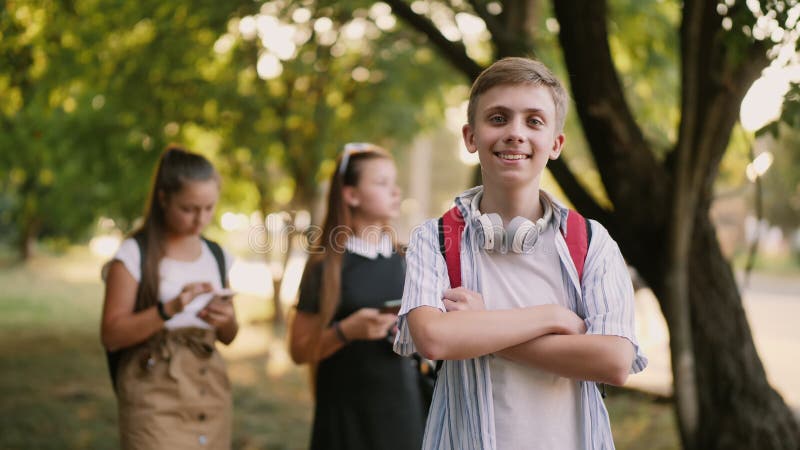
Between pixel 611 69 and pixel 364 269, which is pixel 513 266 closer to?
pixel 364 269

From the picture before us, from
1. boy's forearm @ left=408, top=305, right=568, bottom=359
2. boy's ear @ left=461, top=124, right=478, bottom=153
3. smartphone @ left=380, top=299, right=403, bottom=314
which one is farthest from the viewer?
smartphone @ left=380, top=299, right=403, bottom=314

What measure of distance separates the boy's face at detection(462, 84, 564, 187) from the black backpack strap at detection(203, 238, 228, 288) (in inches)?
70.1

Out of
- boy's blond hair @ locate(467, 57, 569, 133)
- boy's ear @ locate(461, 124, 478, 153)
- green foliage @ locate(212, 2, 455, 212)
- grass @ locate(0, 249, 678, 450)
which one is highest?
green foliage @ locate(212, 2, 455, 212)

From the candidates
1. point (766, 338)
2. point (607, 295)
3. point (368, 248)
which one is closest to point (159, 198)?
point (368, 248)

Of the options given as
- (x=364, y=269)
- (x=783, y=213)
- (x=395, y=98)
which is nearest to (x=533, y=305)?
(x=364, y=269)

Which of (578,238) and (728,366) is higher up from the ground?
(578,238)

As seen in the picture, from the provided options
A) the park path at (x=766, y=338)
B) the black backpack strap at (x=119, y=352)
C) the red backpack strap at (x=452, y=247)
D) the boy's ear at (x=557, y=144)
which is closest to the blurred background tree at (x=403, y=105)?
the park path at (x=766, y=338)

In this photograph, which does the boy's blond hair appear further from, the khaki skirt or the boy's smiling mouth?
the khaki skirt

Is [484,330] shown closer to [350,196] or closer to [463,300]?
[463,300]

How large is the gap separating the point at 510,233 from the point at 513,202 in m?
0.12

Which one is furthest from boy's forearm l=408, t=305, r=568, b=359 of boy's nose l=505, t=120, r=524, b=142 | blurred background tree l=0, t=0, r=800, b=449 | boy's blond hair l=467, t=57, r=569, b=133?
blurred background tree l=0, t=0, r=800, b=449

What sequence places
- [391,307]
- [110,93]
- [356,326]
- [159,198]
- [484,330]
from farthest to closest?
1. [110,93]
2. [159,198]
3. [391,307]
4. [356,326]
5. [484,330]

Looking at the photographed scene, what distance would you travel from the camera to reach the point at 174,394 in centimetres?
297

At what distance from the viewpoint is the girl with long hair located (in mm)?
2936
